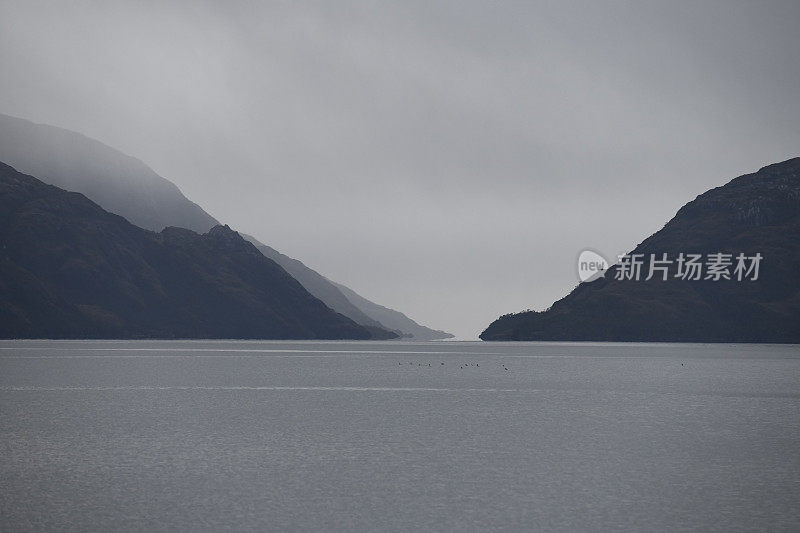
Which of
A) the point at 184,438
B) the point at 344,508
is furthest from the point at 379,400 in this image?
the point at 344,508

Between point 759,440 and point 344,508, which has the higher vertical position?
point 759,440

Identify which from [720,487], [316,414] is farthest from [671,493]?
[316,414]

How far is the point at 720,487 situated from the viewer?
54.5 ft

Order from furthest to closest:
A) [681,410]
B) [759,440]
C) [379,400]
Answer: [379,400]
[681,410]
[759,440]

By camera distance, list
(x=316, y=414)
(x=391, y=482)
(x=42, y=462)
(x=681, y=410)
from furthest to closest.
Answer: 1. (x=681, y=410)
2. (x=316, y=414)
3. (x=42, y=462)
4. (x=391, y=482)

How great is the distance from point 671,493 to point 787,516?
2.53m

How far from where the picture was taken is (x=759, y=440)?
2448 cm

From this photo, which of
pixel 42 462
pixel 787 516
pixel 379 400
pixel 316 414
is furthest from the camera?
pixel 379 400

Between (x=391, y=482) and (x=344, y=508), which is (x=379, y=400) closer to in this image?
(x=391, y=482)

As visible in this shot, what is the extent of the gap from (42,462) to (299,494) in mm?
7682

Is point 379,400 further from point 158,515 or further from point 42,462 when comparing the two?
point 158,515

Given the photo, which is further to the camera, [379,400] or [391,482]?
[379,400]

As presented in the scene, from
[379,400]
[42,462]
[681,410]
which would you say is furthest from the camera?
[379,400]

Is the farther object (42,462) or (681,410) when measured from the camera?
(681,410)
